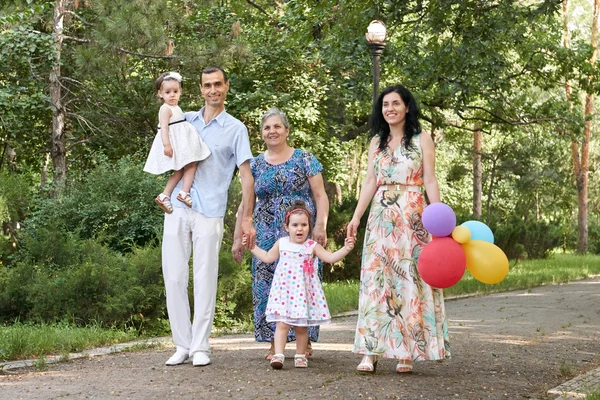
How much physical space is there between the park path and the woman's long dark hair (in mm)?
1784

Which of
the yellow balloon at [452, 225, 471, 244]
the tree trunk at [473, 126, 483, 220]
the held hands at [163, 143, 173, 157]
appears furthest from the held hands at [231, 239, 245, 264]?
the tree trunk at [473, 126, 483, 220]

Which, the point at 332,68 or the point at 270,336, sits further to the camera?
the point at 332,68

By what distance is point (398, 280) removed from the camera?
686cm

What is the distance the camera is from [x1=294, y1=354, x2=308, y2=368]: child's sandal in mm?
7035

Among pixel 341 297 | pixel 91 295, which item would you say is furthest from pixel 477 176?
pixel 91 295

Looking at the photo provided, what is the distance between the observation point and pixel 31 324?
35.5 ft

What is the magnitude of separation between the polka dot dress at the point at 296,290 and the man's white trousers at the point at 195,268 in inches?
21.1

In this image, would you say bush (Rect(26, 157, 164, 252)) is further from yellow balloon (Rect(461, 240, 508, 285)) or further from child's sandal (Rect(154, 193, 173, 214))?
yellow balloon (Rect(461, 240, 508, 285))

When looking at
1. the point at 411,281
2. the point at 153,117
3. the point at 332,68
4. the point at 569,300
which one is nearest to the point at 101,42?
the point at 153,117

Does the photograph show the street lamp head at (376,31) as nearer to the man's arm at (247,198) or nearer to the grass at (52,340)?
the grass at (52,340)

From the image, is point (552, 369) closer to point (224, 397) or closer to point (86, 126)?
point (224, 397)

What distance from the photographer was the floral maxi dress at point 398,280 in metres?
6.76

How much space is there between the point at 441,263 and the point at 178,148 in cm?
231

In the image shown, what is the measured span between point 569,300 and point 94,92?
12.7 meters
